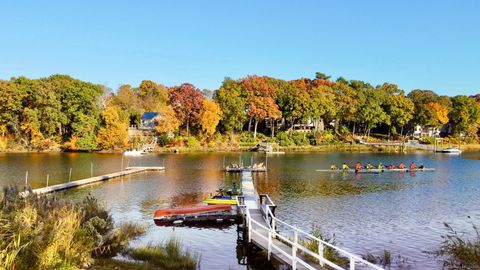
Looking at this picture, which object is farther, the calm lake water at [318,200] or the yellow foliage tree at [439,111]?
the yellow foliage tree at [439,111]

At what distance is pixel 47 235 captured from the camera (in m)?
13.3

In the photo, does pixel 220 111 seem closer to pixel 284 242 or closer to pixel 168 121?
pixel 168 121

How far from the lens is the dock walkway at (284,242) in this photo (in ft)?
44.7

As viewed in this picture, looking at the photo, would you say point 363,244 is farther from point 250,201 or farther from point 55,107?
point 55,107

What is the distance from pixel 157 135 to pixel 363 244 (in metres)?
82.6

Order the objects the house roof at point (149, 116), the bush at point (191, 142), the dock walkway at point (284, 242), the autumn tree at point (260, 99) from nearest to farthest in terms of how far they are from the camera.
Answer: the dock walkway at point (284, 242)
the bush at point (191, 142)
the autumn tree at point (260, 99)
the house roof at point (149, 116)

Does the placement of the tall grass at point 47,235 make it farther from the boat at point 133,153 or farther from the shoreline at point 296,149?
the shoreline at point 296,149

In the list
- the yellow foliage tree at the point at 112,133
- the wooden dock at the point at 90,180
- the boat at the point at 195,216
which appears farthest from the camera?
the yellow foliage tree at the point at 112,133

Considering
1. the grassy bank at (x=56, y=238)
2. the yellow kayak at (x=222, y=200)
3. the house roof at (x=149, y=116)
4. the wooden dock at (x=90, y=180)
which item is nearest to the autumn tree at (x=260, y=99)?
the house roof at (x=149, y=116)

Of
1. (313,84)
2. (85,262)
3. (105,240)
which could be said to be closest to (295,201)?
(105,240)

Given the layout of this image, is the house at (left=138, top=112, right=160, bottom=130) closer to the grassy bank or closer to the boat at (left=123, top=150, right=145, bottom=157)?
the boat at (left=123, top=150, right=145, bottom=157)

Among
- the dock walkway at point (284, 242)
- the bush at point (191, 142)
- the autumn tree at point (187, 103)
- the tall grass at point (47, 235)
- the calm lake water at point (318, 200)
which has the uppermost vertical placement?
the autumn tree at point (187, 103)

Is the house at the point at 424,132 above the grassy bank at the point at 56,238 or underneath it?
above

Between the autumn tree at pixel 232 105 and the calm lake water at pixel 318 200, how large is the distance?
119 ft
